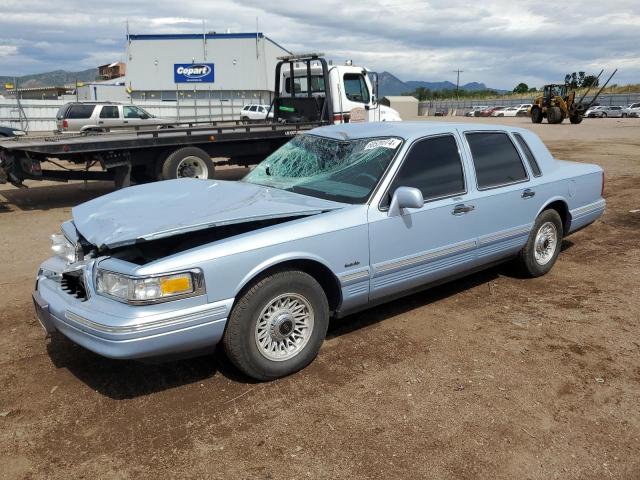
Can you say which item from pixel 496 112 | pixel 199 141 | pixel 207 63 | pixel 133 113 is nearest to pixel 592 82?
pixel 496 112

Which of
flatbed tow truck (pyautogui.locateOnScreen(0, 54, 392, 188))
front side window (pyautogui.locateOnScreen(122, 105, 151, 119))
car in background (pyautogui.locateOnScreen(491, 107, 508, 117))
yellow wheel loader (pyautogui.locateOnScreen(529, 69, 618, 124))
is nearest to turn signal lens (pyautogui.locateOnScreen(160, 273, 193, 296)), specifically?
flatbed tow truck (pyautogui.locateOnScreen(0, 54, 392, 188))

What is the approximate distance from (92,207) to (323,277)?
69.9 inches

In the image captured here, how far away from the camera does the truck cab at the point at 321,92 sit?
11.9 metres

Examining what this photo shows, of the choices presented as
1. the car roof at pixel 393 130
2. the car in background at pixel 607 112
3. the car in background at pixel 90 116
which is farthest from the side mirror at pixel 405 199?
the car in background at pixel 607 112

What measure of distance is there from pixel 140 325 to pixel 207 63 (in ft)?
144

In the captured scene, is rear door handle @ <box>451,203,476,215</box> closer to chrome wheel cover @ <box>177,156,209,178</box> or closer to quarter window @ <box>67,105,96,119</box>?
chrome wheel cover @ <box>177,156,209,178</box>

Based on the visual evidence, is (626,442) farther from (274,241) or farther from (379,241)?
(274,241)

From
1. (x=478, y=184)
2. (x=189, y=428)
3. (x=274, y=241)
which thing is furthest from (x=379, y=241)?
(x=189, y=428)

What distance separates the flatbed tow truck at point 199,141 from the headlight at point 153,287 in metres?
6.26

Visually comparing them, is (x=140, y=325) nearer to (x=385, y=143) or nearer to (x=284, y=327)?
(x=284, y=327)

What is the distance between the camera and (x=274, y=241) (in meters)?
3.39

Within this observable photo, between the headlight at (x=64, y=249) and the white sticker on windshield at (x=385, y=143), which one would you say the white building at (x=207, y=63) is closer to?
the white sticker on windshield at (x=385, y=143)

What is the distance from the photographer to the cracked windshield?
416 centimetres

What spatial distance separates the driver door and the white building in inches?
1581
